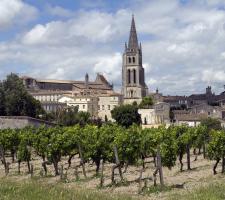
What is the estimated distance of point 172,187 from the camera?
20.3m

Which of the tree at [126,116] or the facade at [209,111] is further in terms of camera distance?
the facade at [209,111]

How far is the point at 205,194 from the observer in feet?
55.5

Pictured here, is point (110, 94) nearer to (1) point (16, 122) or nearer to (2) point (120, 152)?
(1) point (16, 122)

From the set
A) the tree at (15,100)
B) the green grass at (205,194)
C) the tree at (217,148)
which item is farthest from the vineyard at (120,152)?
the tree at (15,100)

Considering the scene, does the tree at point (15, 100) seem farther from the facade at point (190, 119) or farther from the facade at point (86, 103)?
the facade at point (86, 103)

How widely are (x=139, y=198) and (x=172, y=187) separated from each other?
2.73m

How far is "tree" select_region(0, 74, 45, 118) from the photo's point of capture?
8631 cm

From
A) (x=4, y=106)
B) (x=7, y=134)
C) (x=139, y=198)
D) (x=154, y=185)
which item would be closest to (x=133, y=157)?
(x=154, y=185)

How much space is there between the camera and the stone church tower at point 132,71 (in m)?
163

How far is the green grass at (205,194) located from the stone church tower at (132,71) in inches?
5638

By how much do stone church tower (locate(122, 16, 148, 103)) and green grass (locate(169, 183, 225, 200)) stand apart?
143197 millimetres

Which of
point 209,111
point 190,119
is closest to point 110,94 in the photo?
point 209,111

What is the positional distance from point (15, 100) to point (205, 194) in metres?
72.1

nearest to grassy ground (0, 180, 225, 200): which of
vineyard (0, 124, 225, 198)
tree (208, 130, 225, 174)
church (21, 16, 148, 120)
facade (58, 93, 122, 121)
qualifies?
vineyard (0, 124, 225, 198)
